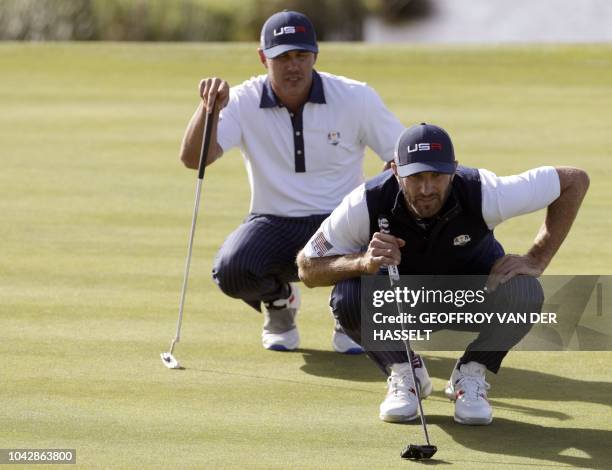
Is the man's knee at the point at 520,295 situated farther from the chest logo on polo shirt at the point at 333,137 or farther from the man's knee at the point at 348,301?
the chest logo on polo shirt at the point at 333,137

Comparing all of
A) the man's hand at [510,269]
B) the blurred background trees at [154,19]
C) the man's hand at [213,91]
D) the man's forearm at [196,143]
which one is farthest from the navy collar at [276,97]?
the blurred background trees at [154,19]

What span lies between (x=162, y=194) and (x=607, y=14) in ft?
56.4

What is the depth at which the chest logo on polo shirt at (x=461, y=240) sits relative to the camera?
545cm

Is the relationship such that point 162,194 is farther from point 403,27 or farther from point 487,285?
point 403,27

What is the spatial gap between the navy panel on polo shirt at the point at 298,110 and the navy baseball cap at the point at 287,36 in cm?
20

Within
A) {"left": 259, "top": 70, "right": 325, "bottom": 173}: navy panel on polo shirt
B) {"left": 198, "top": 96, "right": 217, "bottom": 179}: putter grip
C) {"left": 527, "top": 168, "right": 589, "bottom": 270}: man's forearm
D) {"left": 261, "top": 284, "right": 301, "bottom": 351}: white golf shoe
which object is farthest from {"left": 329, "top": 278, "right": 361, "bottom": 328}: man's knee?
{"left": 259, "top": 70, "right": 325, "bottom": 173}: navy panel on polo shirt

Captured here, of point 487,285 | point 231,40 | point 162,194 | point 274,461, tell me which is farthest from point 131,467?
point 231,40

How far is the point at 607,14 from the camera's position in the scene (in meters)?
26.0

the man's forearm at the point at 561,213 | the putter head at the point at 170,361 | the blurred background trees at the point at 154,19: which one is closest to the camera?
the man's forearm at the point at 561,213

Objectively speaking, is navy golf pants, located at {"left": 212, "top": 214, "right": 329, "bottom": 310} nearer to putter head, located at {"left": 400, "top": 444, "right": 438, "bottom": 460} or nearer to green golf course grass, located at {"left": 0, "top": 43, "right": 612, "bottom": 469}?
green golf course grass, located at {"left": 0, "top": 43, "right": 612, "bottom": 469}

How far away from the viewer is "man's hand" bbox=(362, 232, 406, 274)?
5152 mm

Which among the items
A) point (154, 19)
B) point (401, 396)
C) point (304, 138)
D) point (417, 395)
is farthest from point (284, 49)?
point (154, 19)

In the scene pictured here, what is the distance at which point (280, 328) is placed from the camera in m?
6.52

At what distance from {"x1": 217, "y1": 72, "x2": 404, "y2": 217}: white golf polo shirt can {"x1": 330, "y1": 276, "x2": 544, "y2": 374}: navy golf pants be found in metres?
1.23
